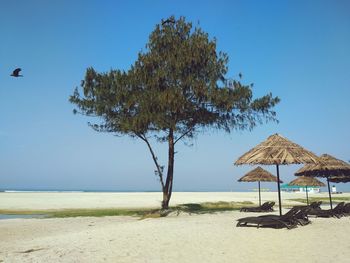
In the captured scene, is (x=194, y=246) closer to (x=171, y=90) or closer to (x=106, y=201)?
(x=171, y=90)

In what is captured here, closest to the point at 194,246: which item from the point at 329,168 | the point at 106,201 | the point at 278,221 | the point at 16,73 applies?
the point at 278,221

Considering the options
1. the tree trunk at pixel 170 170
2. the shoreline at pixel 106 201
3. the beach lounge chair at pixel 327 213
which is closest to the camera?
the beach lounge chair at pixel 327 213

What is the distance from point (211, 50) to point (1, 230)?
13024 millimetres

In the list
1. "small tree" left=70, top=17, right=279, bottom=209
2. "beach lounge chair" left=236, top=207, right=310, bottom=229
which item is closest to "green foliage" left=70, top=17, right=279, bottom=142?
"small tree" left=70, top=17, right=279, bottom=209

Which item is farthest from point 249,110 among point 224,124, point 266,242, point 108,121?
point 266,242

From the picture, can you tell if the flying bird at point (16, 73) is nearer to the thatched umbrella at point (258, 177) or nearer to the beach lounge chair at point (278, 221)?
the beach lounge chair at point (278, 221)

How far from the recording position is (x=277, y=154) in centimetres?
1298

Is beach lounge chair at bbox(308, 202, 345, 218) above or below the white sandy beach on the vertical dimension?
above

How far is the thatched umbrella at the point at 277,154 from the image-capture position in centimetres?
1279

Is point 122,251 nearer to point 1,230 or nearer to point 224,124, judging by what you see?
point 1,230

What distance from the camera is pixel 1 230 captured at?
15617 mm

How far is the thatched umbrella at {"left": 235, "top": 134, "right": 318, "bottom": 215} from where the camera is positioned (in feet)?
42.0

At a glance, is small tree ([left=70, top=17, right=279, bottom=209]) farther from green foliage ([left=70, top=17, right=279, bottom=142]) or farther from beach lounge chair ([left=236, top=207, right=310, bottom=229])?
beach lounge chair ([left=236, top=207, right=310, bottom=229])

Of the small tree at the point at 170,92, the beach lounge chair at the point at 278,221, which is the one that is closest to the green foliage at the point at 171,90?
the small tree at the point at 170,92
